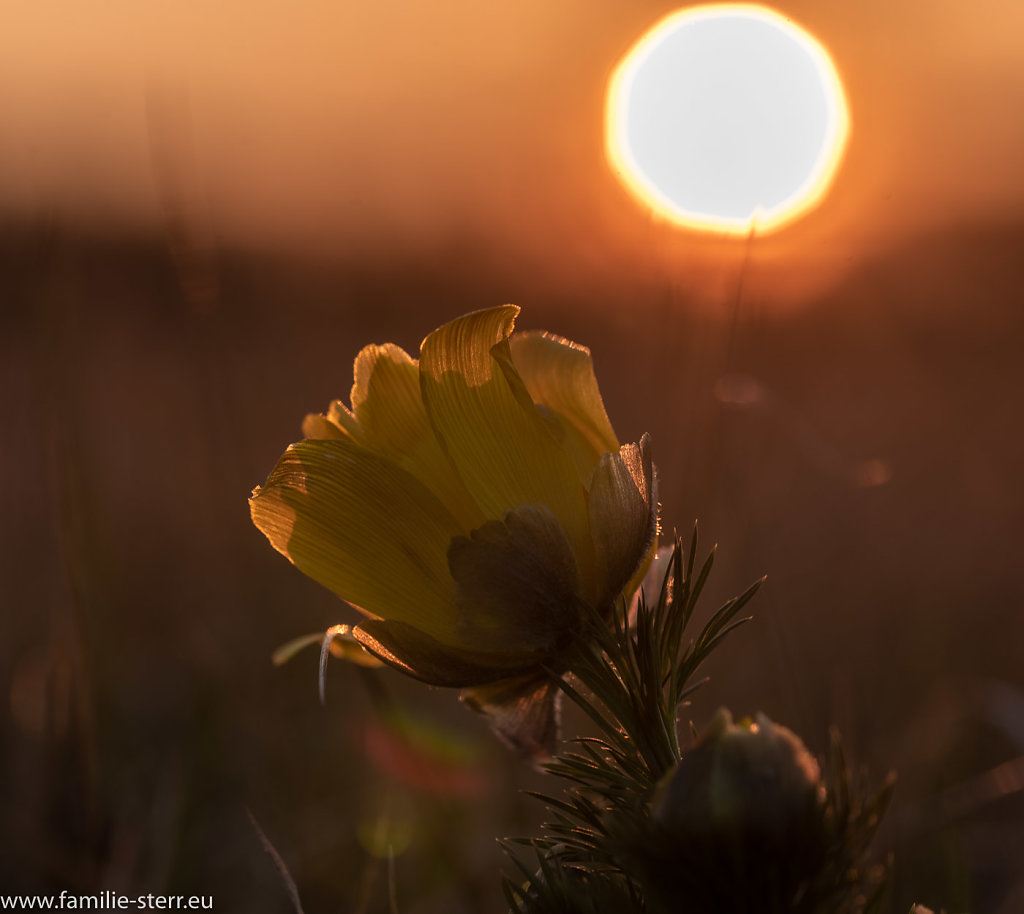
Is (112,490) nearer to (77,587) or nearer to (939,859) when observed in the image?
(77,587)

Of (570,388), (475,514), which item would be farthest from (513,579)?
(570,388)

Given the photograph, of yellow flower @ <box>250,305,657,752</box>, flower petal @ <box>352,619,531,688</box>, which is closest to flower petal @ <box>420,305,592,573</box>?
yellow flower @ <box>250,305,657,752</box>

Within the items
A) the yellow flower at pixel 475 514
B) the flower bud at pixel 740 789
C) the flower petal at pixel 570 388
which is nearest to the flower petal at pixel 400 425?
the yellow flower at pixel 475 514

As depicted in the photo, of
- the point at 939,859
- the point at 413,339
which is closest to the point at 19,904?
the point at 939,859

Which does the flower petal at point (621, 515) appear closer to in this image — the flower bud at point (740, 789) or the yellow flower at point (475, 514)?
the yellow flower at point (475, 514)

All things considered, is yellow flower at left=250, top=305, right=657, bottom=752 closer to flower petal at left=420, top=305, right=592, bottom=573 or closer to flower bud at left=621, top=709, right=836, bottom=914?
flower petal at left=420, top=305, right=592, bottom=573
